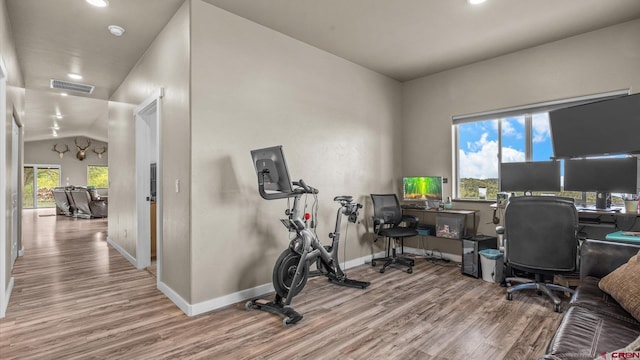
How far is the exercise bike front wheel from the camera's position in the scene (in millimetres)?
2744

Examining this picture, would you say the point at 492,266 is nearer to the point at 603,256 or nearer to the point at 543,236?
the point at 543,236

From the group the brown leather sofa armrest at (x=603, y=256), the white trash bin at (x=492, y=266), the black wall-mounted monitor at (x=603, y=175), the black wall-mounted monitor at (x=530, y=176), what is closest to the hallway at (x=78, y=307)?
the brown leather sofa armrest at (x=603, y=256)

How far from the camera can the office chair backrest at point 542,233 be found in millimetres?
2652

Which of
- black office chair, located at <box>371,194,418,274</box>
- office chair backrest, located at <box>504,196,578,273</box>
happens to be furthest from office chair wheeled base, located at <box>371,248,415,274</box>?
office chair backrest, located at <box>504,196,578,273</box>

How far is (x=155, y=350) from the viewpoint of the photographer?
2.17m

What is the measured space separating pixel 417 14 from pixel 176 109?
2.55m

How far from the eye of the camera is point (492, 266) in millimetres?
3594

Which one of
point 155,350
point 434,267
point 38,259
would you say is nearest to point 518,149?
point 434,267

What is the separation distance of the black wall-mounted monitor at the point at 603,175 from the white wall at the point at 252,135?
8.03ft

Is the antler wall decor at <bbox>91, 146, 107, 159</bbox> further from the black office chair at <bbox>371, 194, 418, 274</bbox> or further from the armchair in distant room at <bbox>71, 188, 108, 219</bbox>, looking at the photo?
the black office chair at <bbox>371, 194, 418, 274</bbox>

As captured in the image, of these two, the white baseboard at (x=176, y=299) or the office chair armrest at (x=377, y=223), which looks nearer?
the white baseboard at (x=176, y=299)

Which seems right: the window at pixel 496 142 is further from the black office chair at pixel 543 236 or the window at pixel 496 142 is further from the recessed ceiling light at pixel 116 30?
the recessed ceiling light at pixel 116 30

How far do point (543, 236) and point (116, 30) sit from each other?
465cm

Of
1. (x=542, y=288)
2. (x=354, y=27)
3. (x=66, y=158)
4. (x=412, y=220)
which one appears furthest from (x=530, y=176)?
(x=66, y=158)
